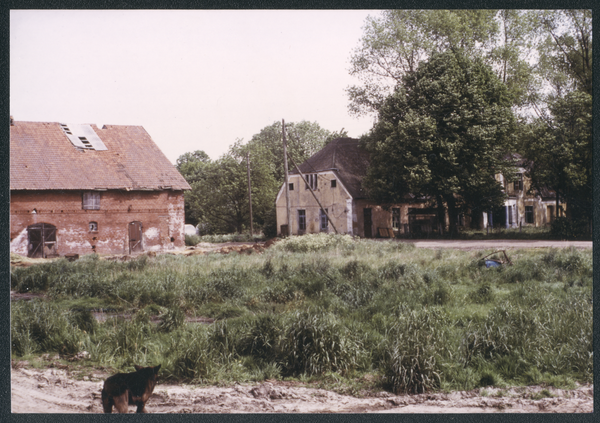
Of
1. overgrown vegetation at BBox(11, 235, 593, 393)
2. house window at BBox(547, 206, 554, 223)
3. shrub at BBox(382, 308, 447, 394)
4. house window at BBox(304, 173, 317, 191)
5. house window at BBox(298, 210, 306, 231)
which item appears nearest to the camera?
shrub at BBox(382, 308, 447, 394)

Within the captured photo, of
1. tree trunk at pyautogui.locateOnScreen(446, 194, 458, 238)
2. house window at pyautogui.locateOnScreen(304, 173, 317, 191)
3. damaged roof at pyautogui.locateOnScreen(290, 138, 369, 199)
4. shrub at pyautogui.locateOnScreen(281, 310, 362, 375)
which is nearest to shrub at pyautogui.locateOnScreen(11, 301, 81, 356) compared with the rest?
shrub at pyautogui.locateOnScreen(281, 310, 362, 375)

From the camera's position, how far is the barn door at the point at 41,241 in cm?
464

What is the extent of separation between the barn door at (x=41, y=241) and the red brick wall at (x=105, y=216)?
7 centimetres

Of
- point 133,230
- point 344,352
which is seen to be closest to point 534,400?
point 344,352

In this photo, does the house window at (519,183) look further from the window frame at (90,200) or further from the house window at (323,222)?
the window frame at (90,200)

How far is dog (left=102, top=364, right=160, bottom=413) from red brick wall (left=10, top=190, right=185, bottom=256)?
1981mm

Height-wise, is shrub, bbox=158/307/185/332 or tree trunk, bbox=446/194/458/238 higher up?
tree trunk, bbox=446/194/458/238

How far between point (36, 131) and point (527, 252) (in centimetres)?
651

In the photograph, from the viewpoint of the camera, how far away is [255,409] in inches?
144

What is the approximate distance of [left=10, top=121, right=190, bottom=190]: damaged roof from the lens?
4574 mm

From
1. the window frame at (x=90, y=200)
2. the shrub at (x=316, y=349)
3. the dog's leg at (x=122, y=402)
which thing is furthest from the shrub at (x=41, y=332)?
the shrub at (x=316, y=349)

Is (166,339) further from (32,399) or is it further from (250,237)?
(250,237)

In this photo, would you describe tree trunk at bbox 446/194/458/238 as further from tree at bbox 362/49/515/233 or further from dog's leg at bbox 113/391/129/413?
dog's leg at bbox 113/391/129/413

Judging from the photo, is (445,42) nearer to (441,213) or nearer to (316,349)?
(441,213)
